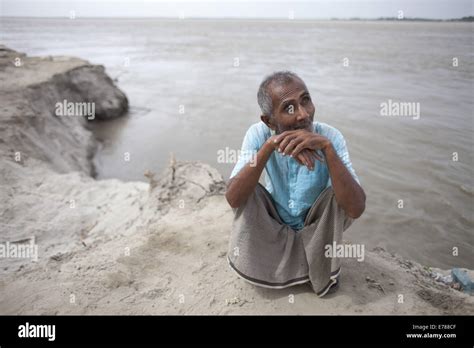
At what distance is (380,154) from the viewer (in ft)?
23.4

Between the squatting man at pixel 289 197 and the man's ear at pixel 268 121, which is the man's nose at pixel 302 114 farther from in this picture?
the man's ear at pixel 268 121

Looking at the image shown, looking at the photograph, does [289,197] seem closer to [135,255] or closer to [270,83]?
[270,83]

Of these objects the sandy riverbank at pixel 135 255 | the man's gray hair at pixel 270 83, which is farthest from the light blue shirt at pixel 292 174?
the sandy riverbank at pixel 135 255

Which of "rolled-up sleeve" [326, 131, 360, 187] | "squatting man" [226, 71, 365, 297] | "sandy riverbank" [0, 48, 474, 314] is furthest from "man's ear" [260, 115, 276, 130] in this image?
"sandy riverbank" [0, 48, 474, 314]

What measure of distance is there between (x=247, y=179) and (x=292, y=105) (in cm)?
53

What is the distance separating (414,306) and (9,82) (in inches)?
326

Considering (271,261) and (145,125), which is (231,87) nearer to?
(145,125)

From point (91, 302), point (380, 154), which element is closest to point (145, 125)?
point (380, 154)

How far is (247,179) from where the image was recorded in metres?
2.27

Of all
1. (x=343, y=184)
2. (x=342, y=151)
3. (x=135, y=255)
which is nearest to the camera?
(x=343, y=184)

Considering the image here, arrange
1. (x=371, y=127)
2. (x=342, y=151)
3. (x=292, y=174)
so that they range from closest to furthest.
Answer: (x=342, y=151) < (x=292, y=174) < (x=371, y=127)

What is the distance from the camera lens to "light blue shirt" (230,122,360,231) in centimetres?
246

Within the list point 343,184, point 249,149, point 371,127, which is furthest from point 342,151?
point 371,127

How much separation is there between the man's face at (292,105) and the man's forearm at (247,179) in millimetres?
223
